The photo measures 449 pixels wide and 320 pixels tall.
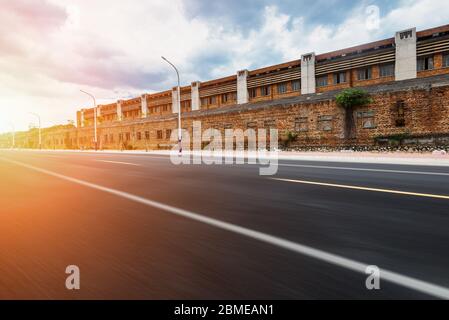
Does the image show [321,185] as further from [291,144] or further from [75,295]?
[291,144]

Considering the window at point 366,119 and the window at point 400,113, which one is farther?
the window at point 366,119

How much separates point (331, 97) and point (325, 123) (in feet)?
7.22

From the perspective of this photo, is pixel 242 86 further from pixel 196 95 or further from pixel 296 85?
pixel 196 95

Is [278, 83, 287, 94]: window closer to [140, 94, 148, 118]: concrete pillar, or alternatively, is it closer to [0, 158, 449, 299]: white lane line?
[140, 94, 148, 118]: concrete pillar

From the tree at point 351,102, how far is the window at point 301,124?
2.94 metres

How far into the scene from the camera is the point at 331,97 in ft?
69.9

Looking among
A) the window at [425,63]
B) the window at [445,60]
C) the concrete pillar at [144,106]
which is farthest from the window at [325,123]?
the concrete pillar at [144,106]

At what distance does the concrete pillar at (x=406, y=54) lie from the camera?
78.1 feet

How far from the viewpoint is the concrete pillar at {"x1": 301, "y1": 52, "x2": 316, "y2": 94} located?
2973 cm

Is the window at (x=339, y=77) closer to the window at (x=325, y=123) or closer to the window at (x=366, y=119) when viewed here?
the window at (x=325, y=123)

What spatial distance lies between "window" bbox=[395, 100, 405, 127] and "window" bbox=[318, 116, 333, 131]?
14.8 feet

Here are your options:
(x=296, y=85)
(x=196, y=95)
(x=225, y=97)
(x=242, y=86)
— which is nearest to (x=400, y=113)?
(x=296, y=85)

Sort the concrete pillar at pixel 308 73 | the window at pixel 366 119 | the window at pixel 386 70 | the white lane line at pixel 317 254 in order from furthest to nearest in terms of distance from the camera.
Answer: the concrete pillar at pixel 308 73 → the window at pixel 386 70 → the window at pixel 366 119 → the white lane line at pixel 317 254

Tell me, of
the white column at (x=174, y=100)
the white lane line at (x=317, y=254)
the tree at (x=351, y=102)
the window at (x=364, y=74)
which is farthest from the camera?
the white column at (x=174, y=100)
